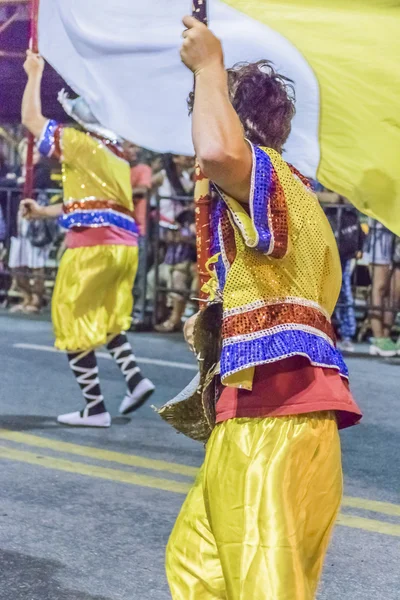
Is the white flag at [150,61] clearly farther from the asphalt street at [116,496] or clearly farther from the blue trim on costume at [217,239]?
the asphalt street at [116,496]

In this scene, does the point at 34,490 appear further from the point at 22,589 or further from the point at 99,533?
the point at 22,589

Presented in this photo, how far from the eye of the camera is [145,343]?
996 centimetres

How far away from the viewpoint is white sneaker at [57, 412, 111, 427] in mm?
6211

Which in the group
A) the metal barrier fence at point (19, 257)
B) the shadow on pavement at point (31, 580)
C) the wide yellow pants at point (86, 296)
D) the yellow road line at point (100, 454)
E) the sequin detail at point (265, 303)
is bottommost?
the metal barrier fence at point (19, 257)

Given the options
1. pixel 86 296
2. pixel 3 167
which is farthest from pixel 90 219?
pixel 3 167

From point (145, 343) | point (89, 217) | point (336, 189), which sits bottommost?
point (145, 343)

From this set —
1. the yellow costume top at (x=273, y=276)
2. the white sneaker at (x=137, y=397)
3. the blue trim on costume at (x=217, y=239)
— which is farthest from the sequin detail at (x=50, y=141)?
the yellow costume top at (x=273, y=276)

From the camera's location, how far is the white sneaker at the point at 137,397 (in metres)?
6.53

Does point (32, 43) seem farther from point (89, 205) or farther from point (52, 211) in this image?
point (52, 211)

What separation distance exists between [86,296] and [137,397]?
77 centimetres

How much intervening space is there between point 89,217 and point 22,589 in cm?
313

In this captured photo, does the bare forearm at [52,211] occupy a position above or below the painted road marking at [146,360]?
above

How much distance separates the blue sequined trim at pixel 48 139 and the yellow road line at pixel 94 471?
181 cm

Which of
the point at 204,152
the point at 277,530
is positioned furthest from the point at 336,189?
the point at 277,530
